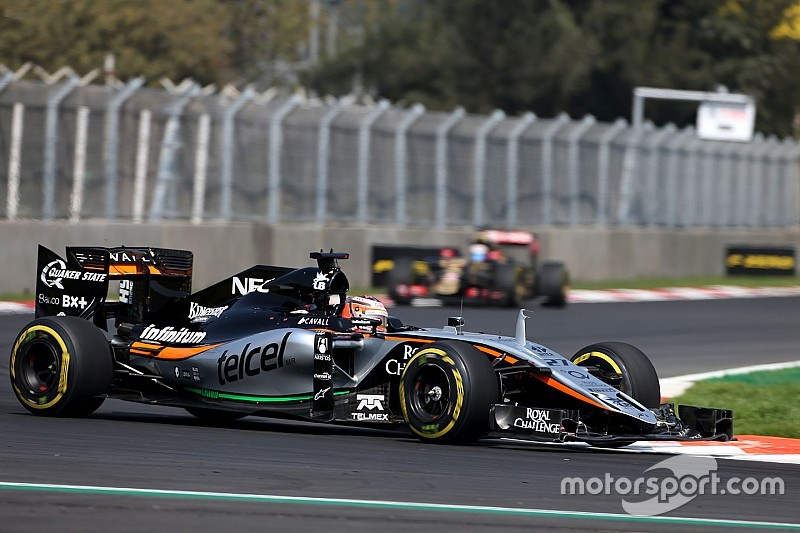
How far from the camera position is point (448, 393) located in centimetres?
938

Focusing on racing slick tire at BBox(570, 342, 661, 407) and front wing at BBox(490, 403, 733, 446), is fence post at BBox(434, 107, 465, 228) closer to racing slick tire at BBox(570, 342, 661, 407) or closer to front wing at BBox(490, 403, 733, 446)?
racing slick tire at BBox(570, 342, 661, 407)

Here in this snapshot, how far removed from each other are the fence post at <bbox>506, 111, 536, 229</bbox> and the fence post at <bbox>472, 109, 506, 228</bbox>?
0.44 metres

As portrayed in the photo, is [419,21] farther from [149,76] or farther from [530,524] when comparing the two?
[530,524]

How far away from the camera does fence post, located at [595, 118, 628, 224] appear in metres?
32.3

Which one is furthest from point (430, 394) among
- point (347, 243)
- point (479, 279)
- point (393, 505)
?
point (347, 243)

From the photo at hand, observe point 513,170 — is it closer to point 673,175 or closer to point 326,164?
point 326,164

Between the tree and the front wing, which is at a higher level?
the tree

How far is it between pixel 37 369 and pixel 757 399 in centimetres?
605

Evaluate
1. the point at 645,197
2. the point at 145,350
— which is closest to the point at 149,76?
the point at 645,197

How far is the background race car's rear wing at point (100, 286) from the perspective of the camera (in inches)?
439

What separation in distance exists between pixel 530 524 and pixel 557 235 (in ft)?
78.1

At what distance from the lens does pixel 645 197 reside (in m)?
34.0

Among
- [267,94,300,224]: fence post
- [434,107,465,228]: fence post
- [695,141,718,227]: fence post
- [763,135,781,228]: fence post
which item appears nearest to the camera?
[267,94,300,224]: fence post

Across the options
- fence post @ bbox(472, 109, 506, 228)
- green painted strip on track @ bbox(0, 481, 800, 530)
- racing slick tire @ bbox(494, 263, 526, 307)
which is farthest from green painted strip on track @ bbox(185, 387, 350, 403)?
fence post @ bbox(472, 109, 506, 228)
